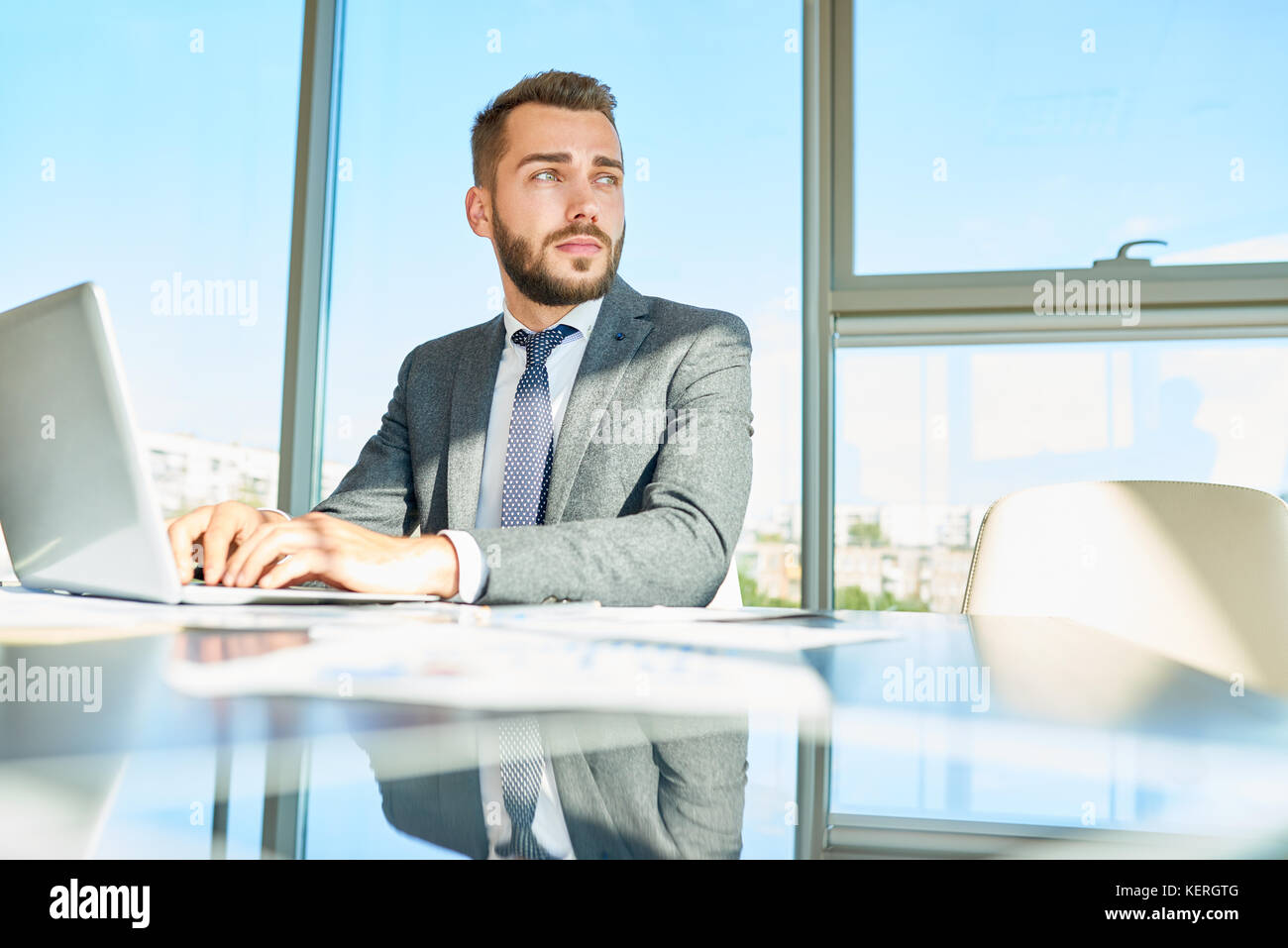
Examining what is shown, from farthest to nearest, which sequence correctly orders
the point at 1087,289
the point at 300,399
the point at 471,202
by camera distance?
the point at 300,399, the point at 1087,289, the point at 471,202

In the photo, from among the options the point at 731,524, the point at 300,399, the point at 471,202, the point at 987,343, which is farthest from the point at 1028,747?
the point at 300,399

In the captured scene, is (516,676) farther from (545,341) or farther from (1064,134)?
(1064,134)

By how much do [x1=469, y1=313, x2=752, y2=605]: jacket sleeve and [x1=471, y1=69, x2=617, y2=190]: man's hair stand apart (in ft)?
2.15

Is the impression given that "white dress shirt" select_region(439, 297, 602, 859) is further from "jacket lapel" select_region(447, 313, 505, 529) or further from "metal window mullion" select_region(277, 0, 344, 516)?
"metal window mullion" select_region(277, 0, 344, 516)

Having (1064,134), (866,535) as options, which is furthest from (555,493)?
(1064,134)

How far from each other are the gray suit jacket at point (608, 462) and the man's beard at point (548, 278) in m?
0.05

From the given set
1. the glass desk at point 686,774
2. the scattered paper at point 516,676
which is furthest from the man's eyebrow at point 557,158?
the glass desk at point 686,774

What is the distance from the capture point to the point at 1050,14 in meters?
3.13

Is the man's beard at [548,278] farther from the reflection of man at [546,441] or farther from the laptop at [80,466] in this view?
the laptop at [80,466]

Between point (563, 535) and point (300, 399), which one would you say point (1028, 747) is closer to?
point (563, 535)

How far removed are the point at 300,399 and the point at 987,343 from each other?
2454 millimetres

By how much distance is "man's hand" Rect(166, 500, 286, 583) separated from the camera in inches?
44.4

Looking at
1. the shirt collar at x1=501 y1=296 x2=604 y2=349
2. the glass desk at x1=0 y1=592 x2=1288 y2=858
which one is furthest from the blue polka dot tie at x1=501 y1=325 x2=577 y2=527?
the glass desk at x1=0 y1=592 x2=1288 y2=858

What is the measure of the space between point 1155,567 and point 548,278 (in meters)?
1.21
